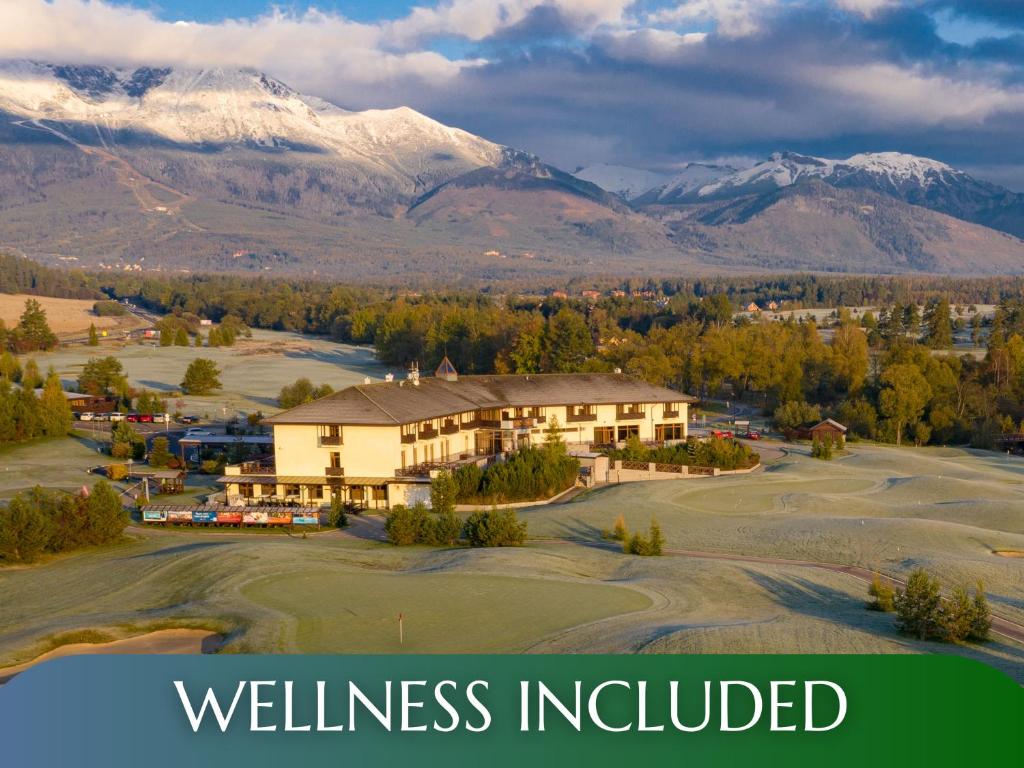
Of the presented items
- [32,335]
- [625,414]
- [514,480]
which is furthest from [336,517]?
[32,335]

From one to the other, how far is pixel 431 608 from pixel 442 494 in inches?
724

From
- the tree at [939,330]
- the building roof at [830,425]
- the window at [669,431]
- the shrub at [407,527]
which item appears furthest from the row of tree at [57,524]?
the tree at [939,330]

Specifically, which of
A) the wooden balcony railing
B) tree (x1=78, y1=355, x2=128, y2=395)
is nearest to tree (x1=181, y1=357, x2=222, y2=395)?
tree (x1=78, y1=355, x2=128, y2=395)

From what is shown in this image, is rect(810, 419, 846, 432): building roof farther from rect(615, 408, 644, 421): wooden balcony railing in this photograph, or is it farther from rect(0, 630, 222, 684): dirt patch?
rect(0, 630, 222, 684): dirt patch

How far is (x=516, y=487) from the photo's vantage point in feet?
175

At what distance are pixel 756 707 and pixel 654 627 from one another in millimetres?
9655

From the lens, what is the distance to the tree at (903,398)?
3241 inches

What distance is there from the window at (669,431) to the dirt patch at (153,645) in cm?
4508

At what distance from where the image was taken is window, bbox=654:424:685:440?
230 feet

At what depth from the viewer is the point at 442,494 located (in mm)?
48062

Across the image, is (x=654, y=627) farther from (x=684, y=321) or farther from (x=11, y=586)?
(x=684, y=321)

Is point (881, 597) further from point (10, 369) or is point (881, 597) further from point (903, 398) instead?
point (10, 369)

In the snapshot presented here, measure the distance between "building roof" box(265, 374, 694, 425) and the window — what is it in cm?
178

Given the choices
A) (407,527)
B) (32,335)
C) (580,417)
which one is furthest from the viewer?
(32,335)
